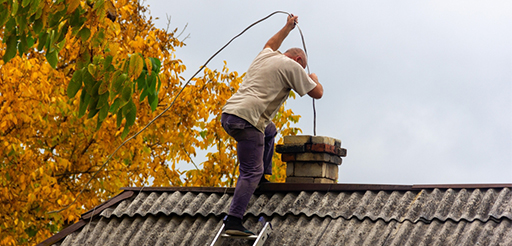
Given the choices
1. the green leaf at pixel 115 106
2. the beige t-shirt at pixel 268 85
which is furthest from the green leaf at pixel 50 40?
the beige t-shirt at pixel 268 85

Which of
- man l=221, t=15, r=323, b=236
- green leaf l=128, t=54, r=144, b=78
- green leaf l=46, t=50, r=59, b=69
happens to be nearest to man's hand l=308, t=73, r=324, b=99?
man l=221, t=15, r=323, b=236

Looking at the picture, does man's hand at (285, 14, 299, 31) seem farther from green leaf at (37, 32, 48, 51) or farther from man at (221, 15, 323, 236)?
green leaf at (37, 32, 48, 51)

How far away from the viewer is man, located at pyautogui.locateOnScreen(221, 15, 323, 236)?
5043 mm

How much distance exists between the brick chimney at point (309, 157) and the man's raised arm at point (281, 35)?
1157 millimetres

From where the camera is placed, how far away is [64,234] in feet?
20.7

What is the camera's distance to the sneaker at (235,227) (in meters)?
4.96

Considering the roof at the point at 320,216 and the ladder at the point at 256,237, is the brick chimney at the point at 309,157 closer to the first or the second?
the roof at the point at 320,216

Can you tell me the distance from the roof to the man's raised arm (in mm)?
1505

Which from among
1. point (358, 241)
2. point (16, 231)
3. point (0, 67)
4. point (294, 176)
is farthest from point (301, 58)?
point (16, 231)

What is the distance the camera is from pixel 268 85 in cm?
519

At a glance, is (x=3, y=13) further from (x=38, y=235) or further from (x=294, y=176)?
(x=38, y=235)

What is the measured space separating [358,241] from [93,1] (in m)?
3.06

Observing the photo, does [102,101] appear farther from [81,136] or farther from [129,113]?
[81,136]

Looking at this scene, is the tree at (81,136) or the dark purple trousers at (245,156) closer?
the dark purple trousers at (245,156)
